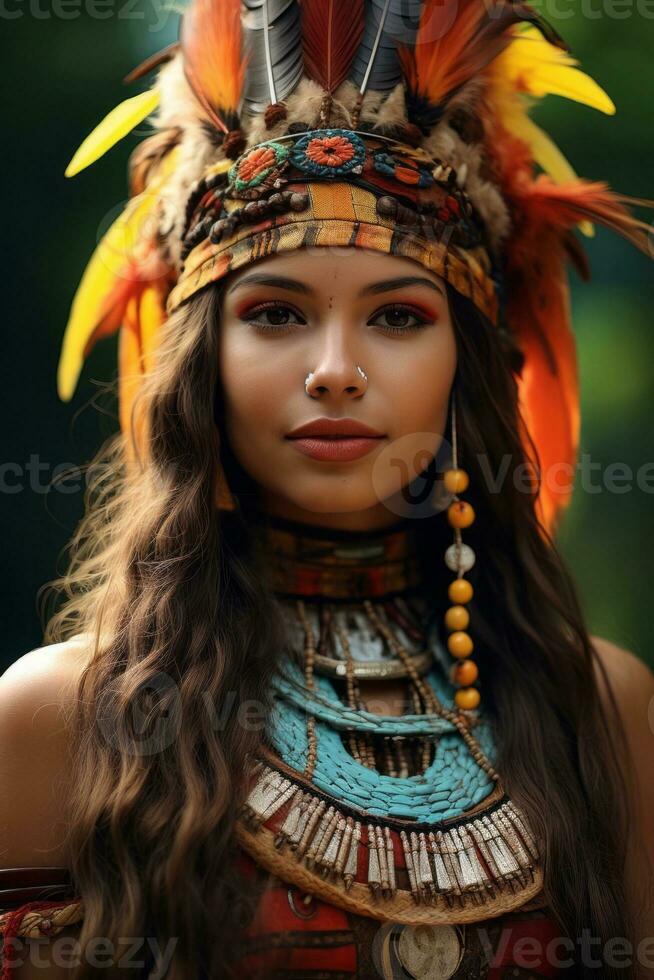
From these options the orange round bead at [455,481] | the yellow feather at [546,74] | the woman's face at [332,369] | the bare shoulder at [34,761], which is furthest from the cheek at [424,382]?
the bare shoulder at [34,761]

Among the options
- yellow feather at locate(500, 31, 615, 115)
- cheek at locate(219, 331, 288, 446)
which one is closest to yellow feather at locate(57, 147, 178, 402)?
cheek at locate(219, 331, 288, 446)

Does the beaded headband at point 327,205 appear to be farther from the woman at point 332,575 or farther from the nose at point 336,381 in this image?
the nose at point 336,381

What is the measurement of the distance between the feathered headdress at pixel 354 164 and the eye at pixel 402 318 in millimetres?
94

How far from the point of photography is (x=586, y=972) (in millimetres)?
1674

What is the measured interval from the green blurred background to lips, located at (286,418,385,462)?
4.18 ft

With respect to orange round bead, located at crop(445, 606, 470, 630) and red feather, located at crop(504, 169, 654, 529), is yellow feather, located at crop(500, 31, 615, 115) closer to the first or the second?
red feather, located at crop(504, 169, 654, 529)

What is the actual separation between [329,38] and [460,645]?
3.67 feet

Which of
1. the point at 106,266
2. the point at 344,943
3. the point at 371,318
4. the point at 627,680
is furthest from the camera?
the point at 106,266

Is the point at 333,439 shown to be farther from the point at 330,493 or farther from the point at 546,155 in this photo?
the point at 546,155

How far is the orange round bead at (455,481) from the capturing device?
194cm

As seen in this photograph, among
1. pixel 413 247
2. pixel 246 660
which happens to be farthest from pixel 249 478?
pixel 413 247

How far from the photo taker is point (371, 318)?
1.79 meters

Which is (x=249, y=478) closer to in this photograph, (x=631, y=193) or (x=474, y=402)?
(x=474, y=402)

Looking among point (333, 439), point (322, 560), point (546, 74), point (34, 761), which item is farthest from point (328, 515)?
point (546, 74)
